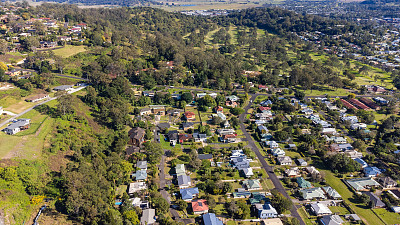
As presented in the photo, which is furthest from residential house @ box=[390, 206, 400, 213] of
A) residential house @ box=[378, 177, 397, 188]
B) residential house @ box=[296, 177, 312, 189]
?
residential house @ box=[296, 177, 312, 189]

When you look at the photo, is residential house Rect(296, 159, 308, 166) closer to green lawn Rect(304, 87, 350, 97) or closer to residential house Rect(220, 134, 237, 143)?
residential house Rect(220, 134, 237, 143)

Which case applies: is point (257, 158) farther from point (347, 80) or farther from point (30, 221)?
point (347, 80)

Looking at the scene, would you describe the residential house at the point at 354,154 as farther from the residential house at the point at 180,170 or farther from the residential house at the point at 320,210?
the residential house at the point at 180,170

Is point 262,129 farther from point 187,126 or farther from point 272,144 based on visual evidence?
point 187,126

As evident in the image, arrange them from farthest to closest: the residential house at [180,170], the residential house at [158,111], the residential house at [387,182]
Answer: the residential house at [158,111]
the residential house at [180,170]
the residential house at [387,182]

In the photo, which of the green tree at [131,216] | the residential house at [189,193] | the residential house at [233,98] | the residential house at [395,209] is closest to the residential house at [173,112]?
the residential house at [233,98]

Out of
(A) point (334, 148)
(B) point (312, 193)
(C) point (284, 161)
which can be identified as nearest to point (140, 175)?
(C) point (284, 161)
